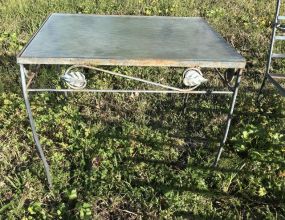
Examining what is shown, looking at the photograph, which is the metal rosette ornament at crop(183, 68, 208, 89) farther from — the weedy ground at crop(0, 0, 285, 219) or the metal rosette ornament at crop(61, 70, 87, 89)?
the weedy ground at crop(0, 0, 285, 219)

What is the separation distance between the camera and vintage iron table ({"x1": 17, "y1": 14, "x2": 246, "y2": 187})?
190 centimetres

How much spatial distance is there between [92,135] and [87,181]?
0.48 meters

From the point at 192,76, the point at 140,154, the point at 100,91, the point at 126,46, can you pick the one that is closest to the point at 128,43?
the point at 126,46

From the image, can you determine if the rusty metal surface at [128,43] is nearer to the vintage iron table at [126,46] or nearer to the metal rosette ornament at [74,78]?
the vintage iron table at [126,46]

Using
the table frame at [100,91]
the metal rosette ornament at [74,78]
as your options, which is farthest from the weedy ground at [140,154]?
the metal rosette ornament at [74,78]

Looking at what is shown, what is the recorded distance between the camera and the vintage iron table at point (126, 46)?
190cm

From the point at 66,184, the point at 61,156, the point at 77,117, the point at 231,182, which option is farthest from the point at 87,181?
the point at 231,182

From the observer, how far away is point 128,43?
213 centimetres

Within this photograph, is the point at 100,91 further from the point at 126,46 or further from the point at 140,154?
the point at 140,154

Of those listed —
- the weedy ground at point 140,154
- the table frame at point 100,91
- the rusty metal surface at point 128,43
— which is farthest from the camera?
the weedy ground at point 140,154

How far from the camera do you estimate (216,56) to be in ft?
6.51

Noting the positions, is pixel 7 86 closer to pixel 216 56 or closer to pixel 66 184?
pixel 66 184

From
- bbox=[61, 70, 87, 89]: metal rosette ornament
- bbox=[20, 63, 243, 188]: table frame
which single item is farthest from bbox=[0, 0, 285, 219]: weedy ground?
bbox=[61, 70, 87, 89]: metal rosette ornament

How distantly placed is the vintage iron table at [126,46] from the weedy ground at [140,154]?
200 millimetres
